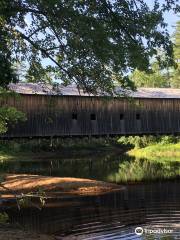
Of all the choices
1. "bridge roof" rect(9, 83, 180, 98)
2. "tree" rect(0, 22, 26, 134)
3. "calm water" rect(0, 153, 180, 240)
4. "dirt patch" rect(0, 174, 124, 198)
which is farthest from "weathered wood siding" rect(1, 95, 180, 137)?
"tree" rect(0, 22, 26, 134)

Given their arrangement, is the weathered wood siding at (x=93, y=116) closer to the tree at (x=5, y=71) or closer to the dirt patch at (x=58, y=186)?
the dirt patch at (x=58, y=186)

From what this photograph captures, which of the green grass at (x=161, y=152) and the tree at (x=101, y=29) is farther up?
the tree at (x=101, y=29)

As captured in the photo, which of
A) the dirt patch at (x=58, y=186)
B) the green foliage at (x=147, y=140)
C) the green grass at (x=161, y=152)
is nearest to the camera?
the dirt patch at (x=58, y=186)

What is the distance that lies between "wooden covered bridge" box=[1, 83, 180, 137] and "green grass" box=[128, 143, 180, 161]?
365 inches

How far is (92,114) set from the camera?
3319cm

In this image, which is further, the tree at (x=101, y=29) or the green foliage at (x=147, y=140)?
the green foliage at (x=147, y=140)

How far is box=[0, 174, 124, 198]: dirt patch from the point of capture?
23656 millimetres

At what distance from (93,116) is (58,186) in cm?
1006

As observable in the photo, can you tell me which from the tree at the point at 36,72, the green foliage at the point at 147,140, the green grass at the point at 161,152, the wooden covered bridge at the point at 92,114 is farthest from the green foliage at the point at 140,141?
the tree at the point at 36,72

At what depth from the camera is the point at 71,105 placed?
32375 mm

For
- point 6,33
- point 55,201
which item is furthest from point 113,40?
point 55,201

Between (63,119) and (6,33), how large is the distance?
19.7m

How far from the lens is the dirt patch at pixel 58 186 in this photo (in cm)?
2366

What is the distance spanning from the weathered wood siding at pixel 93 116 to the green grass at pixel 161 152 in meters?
9.44
